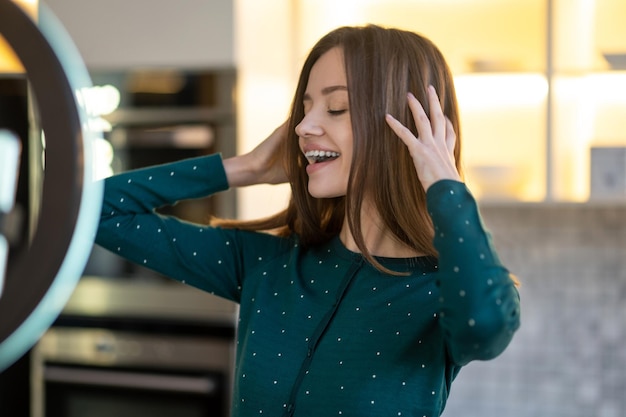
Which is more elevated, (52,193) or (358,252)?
(52,193)

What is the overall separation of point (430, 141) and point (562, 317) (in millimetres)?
1760

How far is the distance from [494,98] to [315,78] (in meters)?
1.44

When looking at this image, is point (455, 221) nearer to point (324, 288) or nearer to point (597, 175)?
point (324, 288)

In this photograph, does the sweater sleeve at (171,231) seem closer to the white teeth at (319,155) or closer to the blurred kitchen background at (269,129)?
the white teeth at (319,155)

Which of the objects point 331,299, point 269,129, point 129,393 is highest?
point 269,129

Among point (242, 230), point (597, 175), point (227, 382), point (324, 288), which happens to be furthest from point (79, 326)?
point (597, 175)

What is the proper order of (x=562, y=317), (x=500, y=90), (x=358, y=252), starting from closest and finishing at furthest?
(x=358, y=252) < (x=500, y=90) < (x=562, y=317)

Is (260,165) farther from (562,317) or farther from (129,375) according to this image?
(562,317)

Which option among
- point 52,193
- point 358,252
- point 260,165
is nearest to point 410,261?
point 358,252

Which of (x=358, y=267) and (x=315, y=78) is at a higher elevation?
(x=315, y=78)

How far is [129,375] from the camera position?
2.26m

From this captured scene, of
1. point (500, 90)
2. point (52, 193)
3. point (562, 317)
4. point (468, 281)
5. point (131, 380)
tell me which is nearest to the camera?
point (52, 193)

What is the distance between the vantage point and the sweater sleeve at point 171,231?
119 cm

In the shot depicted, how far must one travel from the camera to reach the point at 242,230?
1.26m
